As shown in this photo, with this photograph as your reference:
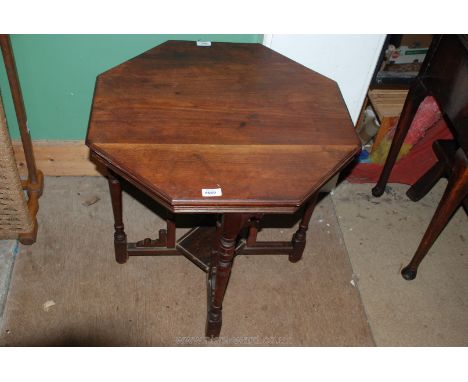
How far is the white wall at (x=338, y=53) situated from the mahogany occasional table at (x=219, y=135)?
18 cm

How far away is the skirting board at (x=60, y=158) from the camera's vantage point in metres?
2.61

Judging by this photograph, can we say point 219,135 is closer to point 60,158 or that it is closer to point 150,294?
point 150,294

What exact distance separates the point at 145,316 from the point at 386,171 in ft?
4.90

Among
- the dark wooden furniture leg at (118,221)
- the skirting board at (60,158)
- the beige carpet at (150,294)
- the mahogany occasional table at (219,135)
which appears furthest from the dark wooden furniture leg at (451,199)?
the skirting board at (60,158)

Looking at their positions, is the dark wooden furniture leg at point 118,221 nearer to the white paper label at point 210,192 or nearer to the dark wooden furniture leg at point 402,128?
the white paper label at point 210,192

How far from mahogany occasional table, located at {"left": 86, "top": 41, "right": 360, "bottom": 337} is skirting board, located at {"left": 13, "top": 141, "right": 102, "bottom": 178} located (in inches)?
24.8

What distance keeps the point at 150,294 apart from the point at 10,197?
740mm

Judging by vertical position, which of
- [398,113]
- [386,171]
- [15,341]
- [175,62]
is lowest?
[15,341]

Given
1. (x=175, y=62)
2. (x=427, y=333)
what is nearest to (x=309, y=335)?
(x=427, y=333)

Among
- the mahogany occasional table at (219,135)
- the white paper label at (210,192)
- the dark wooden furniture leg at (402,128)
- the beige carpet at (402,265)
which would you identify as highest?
the mahogany occasional table at (219,135)

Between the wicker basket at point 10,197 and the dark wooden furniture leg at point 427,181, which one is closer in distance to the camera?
the wicker basket at point 10,197

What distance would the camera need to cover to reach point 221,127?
1.78 m

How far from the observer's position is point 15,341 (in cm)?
207
